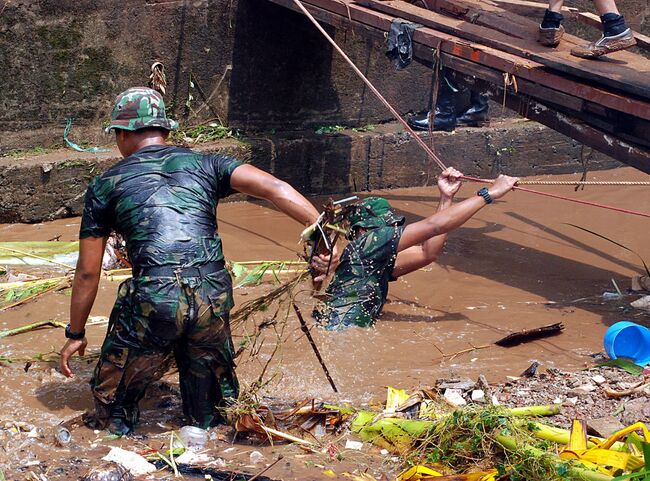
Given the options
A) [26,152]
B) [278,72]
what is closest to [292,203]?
[26,152]

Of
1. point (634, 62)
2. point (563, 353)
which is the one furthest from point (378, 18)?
point (563, 353)

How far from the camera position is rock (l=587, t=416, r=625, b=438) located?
14.0 ft

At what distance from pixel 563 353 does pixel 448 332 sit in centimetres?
72

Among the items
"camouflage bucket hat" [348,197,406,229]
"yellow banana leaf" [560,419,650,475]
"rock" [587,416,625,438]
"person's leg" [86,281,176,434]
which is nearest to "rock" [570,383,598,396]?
"rock" [587,416,625,438]

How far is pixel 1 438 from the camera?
14.1 feet

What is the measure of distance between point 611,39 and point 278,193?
3.35 meters

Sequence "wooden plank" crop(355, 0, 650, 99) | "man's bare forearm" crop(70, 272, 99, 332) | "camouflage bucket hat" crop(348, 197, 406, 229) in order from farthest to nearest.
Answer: "wooden plank" crop(355, 0, 650, 99), "camouflage bucket hat" crop(348, 197, 406, 229), "man's bare forearm" crop(70, 272, 99, 332)

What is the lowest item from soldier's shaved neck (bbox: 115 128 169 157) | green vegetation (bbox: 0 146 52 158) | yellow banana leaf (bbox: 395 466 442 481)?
yellow banana leaf (bbox: 395 466 442 481)

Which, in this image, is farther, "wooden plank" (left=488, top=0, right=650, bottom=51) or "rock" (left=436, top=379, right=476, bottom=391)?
"wooden plank" (left=488, top=0, right=650, bottom=51)

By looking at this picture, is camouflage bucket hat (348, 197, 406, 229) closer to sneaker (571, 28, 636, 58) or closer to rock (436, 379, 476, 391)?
rock (436, 379, 476, 391)

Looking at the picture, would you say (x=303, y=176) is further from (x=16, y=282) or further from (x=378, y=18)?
(x=16, y=282)

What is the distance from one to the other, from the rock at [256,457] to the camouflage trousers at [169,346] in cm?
32

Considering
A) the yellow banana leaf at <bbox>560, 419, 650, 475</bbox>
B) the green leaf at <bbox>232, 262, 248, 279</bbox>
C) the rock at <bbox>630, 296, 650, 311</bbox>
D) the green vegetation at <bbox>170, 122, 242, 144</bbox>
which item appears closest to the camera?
the yellow banana leaf at <bbox>560, 419, 650, 475</bbox>

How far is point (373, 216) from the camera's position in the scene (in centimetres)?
597
